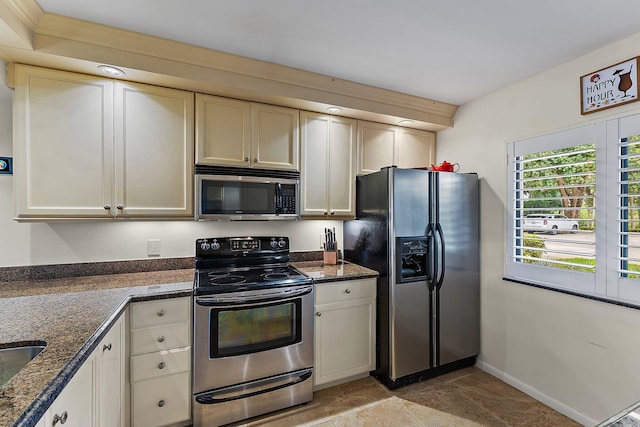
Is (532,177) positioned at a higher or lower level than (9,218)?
higher

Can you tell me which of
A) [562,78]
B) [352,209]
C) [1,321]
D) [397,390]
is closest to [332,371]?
[397,390]

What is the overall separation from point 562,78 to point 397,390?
8.67 feet

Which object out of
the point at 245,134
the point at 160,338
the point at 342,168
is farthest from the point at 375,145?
the point at 160,338

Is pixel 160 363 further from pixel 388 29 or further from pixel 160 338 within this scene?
pixel 388 29

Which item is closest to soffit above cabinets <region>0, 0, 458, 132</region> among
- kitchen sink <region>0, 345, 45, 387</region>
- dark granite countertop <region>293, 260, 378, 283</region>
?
dark granite countertop <region>293, 260, 378, 283</region>

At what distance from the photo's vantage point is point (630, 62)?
179 centimetres

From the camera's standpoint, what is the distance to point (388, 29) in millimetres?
1764

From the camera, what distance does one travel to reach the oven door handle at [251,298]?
186 cm

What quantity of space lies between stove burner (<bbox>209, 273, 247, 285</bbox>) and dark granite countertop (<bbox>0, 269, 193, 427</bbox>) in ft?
0.50

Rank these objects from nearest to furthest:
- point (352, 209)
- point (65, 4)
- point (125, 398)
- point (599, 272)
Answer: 1. point (65, 4)
2. point (125, 398)
3. point (599, 272)
4. point (352, 209)

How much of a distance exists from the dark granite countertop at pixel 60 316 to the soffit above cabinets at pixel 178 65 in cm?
136

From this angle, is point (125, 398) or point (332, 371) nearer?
point (125, 398)

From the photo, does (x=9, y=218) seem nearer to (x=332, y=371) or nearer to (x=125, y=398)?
(x=125, y=398)

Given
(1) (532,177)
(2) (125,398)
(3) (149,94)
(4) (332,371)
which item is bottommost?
(4) (332,371)
